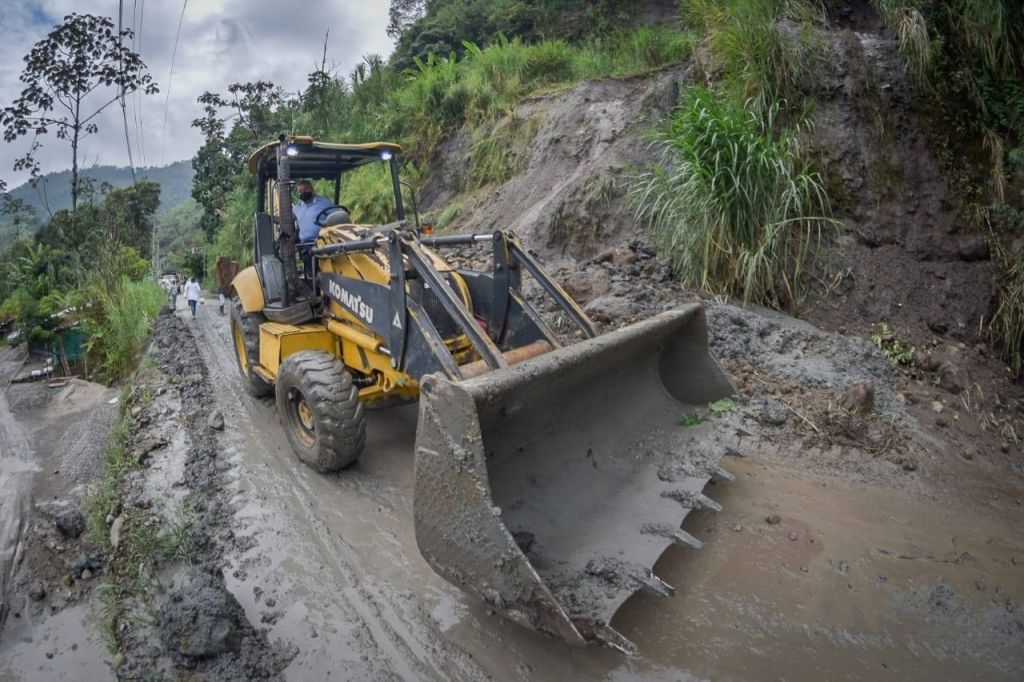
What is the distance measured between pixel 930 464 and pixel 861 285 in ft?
7.36

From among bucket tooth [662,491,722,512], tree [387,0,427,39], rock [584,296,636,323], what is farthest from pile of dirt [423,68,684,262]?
tree [387,0,427,39]

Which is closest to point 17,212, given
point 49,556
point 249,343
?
point 249,343

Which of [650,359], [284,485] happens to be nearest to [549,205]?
[650,359]

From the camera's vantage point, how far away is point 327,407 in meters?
3.93

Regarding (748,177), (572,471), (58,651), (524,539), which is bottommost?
(58,651)

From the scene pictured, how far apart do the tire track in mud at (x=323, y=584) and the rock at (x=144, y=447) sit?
2.44 ft

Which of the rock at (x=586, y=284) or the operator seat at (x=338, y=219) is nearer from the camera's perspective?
the operator seat at (x=338, y=219)

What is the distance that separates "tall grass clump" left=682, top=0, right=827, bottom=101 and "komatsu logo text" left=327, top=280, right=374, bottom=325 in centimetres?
497

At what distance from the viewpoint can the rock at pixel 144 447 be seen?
15.9 ft

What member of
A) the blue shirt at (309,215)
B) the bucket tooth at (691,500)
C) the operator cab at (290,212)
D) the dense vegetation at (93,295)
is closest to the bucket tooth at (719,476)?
the bucket tooth at (691,500)

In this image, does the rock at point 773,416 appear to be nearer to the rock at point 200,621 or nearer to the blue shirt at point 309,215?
the rock at point 200,621

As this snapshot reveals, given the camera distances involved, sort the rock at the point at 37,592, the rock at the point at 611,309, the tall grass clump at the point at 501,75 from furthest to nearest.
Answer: the tall grass clump at the point at 501,75, the rock at the point at 611,309, the rock at the point at 37,592

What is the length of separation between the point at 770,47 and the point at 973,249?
293cm

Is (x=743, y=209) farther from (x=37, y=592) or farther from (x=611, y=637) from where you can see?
(x=37, y=592)
